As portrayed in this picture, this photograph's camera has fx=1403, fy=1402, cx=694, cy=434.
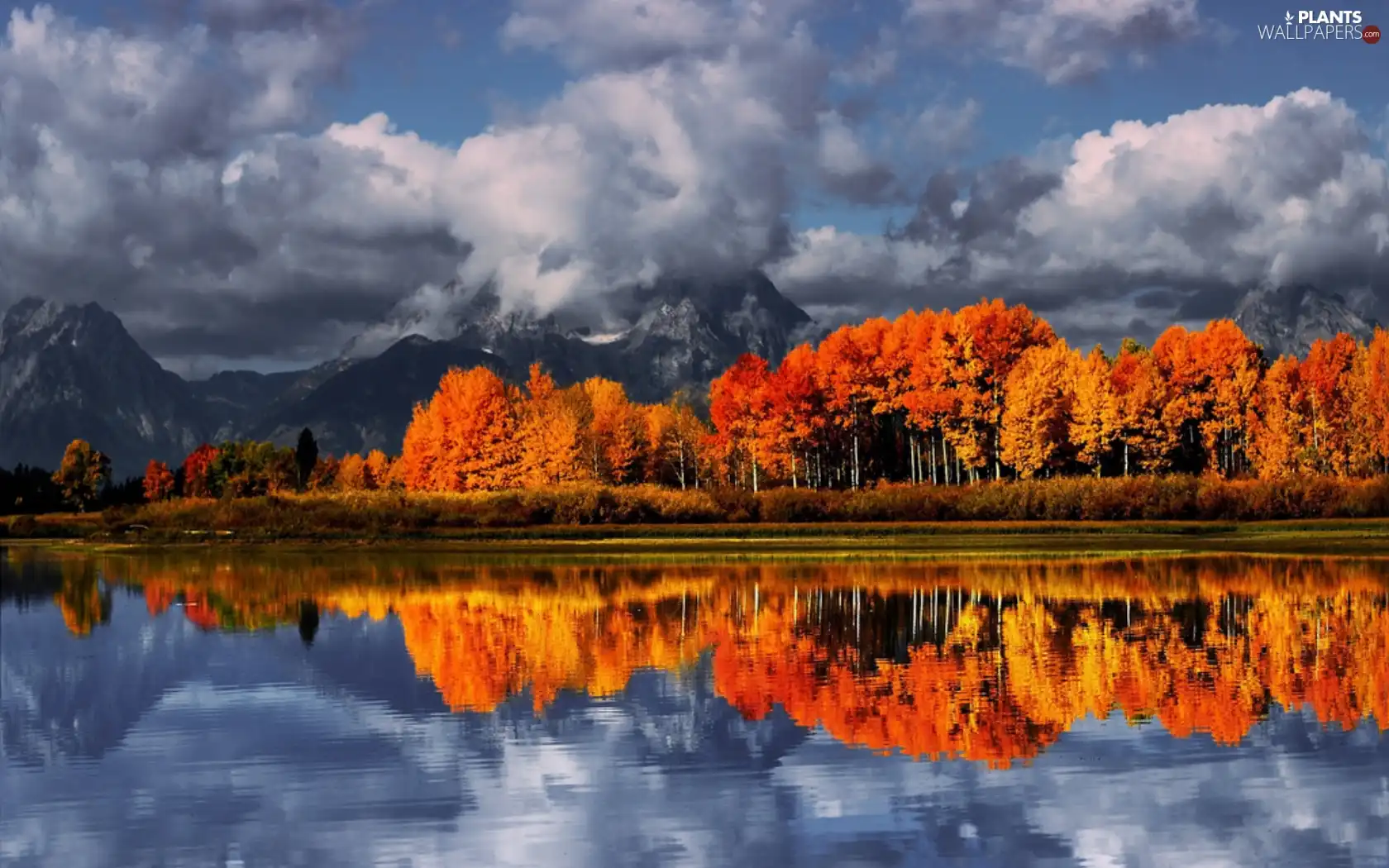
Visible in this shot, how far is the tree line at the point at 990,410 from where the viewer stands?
316 ft

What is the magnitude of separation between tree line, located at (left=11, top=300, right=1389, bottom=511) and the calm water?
192 ft

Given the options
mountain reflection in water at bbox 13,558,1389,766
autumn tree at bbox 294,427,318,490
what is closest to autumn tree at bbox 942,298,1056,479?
mountain reflection in water at bbox 13,558,1389,766

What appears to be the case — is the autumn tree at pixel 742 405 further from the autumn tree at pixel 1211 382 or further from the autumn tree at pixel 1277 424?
the autumn tree at pixel 1277 424

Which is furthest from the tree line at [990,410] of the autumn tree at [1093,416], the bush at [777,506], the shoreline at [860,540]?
the shoreline at [860,540]

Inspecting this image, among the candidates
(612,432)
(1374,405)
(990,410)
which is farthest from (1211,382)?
(612,432)

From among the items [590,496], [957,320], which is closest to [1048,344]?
[957,320]

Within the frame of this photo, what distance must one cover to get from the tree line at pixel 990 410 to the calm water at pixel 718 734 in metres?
58.6

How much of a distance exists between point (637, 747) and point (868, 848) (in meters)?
5.44

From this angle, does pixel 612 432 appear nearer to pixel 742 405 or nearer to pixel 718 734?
pixel 742 405

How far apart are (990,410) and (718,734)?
8027 centimetres

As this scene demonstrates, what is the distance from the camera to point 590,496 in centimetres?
8000

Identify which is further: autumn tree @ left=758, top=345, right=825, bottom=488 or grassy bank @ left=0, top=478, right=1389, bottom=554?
autumn tree @ left=758, top=345, right=825, bottom=488

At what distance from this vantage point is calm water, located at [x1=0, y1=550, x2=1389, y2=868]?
49.1 feet

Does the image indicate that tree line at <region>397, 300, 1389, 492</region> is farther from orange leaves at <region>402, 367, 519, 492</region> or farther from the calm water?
the calm water
